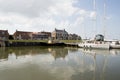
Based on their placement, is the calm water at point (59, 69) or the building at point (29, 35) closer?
the calm water at point (59, 69)

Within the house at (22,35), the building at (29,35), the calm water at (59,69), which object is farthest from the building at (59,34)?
the calm water at (59,69)

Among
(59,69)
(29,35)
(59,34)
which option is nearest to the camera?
(59,69)

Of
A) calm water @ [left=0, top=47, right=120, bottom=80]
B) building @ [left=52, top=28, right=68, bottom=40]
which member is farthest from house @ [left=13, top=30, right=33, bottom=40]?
calm water @ [left=0, top=47, right=120, bottom=80]

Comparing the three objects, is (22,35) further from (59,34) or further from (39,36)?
(59,34)

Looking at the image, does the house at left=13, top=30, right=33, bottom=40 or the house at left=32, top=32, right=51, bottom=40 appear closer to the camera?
the house at left=13, top=30, right=33, bottom=40

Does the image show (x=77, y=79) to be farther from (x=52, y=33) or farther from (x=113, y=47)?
(x=52, y=33)

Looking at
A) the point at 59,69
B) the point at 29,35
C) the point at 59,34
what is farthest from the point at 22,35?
the point at 59,69

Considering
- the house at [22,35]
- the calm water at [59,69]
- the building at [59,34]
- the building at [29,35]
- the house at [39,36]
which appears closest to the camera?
the calm water at [59,69]

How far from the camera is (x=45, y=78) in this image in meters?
15.9

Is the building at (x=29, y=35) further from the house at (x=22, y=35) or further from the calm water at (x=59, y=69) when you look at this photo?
the calm water at (x=59, y=69)

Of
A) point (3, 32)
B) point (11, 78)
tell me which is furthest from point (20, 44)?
point (11, 78)

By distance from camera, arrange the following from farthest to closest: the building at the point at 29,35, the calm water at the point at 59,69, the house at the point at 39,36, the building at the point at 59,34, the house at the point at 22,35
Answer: the building at the point at 59,34
the house at the point at 39,36
the building at the point at 29,35
the house at the point at 22,35
the calm water at the point at 59,69

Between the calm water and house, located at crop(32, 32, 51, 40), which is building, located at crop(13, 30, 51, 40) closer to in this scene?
house, located at crop(32, 32, 51, 40)

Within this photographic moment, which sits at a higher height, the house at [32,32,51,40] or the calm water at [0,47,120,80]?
the house at [32,32,51,40]
